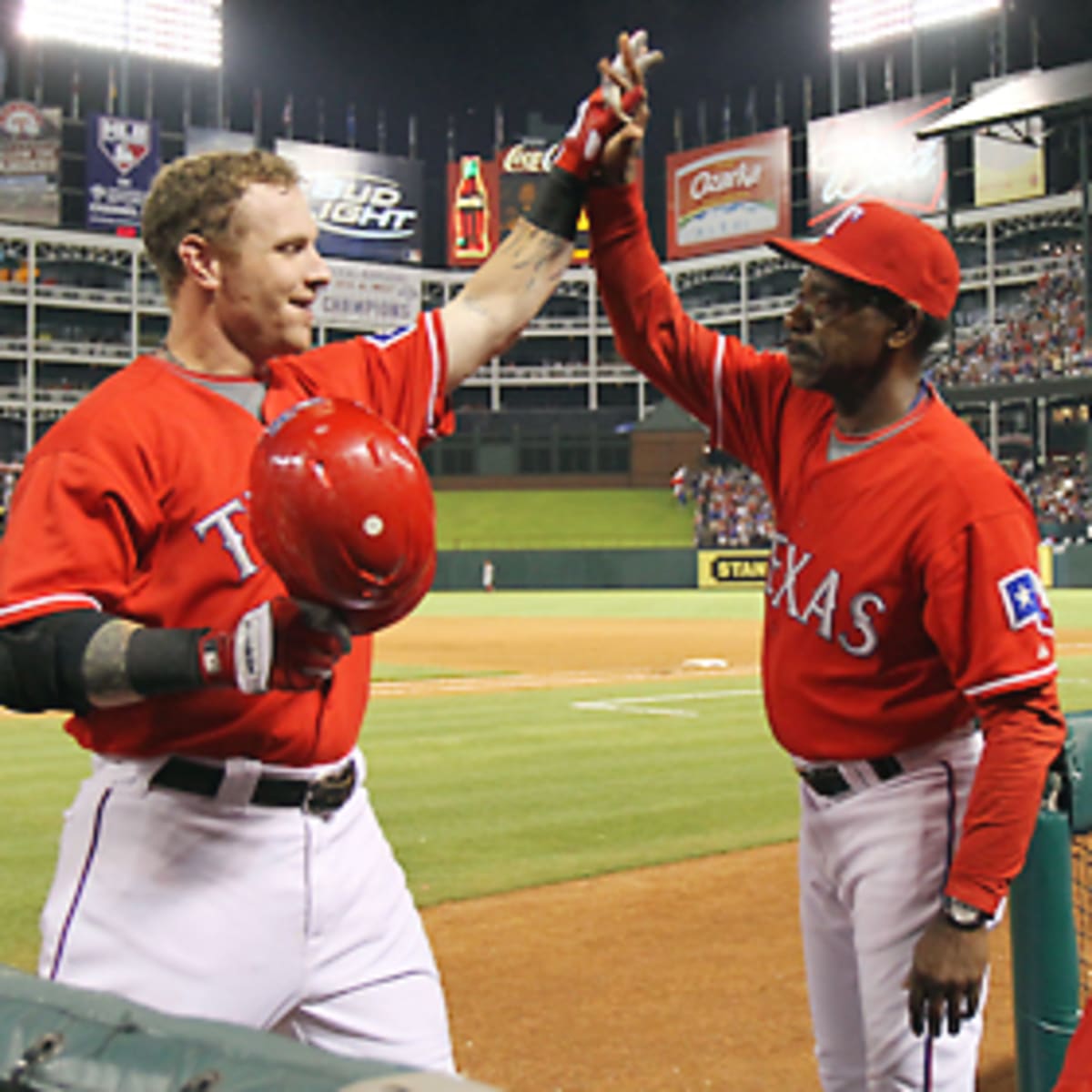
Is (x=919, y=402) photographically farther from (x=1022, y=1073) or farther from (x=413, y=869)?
(x=413, y=869)

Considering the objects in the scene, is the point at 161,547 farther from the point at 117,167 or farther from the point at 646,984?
the point at 117,167

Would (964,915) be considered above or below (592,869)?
above

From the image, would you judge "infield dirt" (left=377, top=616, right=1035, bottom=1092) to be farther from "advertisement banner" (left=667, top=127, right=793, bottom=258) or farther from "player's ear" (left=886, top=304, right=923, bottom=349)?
"advertisement banner" (left=667, top=127, right=793, bottom=258)

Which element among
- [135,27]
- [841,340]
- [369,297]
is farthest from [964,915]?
[135,27]

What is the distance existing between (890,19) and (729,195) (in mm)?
9754

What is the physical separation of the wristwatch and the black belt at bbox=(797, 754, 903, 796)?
329 millimetres

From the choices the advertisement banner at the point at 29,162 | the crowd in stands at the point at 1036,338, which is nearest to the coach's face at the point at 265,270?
the crowd in stands at the point at 1036,338

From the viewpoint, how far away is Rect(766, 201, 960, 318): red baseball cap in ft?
9.04

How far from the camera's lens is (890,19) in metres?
52.4

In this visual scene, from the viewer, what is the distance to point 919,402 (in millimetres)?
2840

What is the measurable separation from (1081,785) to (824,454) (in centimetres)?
104

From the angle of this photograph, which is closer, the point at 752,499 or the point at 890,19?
the point at 752,499

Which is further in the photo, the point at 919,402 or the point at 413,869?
the point at 413,869

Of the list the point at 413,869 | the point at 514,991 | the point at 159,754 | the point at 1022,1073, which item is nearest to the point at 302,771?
the point at 159,754
